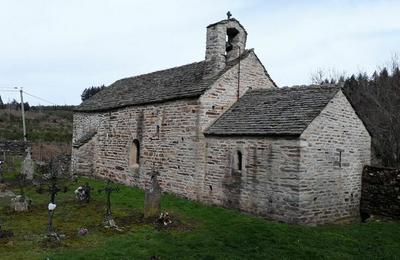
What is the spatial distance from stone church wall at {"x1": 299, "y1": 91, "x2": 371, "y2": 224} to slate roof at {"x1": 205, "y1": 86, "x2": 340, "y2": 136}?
338mm

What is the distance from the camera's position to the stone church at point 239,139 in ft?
44.4

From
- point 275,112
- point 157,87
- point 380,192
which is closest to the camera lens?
point 275,112

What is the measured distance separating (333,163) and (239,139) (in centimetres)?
352

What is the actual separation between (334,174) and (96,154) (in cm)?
1489

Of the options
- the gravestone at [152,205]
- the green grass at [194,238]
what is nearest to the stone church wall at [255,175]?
the green grass at [194,238]

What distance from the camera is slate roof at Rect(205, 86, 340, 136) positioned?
13697 mm

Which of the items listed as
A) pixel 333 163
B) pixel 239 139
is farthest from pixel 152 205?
pixel 333 163

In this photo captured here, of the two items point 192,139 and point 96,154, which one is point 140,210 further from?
point 96,154

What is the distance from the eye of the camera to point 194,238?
1102cm

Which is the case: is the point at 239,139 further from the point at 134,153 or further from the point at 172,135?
the point at 134,153

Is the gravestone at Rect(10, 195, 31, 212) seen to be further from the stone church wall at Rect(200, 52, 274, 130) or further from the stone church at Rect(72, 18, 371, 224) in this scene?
the stone church wall at Rect(200, 52, 274, 130)

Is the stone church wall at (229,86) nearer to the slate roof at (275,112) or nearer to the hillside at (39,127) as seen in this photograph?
the slate roof at (275,112)

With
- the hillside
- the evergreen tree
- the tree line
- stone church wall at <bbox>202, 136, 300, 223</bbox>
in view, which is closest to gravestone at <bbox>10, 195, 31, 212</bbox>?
stone church wall at <bbox>202, 136, 300, 223</bbox>

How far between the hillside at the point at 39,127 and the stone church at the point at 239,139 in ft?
88.5
